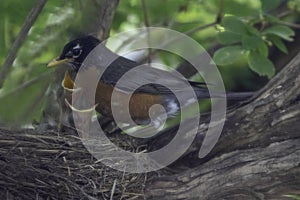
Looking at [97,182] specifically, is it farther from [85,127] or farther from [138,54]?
[138,54]

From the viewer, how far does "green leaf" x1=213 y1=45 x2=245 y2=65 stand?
4.34 meters

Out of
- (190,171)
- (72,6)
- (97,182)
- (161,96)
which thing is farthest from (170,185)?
(72,6)

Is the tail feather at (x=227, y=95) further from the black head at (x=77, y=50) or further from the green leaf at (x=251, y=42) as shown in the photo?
the black head at (x=77, y=50)

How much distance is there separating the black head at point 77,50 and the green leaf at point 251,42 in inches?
43.1

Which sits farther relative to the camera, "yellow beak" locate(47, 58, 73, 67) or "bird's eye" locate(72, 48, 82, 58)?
"bird's eye" locate(72, 48, 82, 58)

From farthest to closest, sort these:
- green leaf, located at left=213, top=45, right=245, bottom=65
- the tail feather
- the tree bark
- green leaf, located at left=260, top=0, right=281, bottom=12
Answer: green leaf, located at left=260, top=0, right=281, bottom=12 → the tail feather → green leaf, located at left=213, top=45, right=245, bottom=65 → the tree bark

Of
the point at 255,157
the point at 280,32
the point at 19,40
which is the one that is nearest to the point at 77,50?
the point at 19,40

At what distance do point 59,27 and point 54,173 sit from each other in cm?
124

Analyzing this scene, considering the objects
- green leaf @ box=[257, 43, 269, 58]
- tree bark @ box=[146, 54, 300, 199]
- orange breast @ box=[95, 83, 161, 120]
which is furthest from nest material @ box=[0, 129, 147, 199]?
green leaf @ box=[257, 43, 269, 58]

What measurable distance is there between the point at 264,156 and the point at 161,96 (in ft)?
3.55

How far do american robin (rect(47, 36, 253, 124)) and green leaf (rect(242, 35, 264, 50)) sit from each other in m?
0.37

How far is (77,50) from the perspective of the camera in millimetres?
4922

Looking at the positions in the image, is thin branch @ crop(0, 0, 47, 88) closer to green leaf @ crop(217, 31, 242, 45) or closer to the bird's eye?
the bird's eye

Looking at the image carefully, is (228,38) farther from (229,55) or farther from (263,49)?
(263,49)
